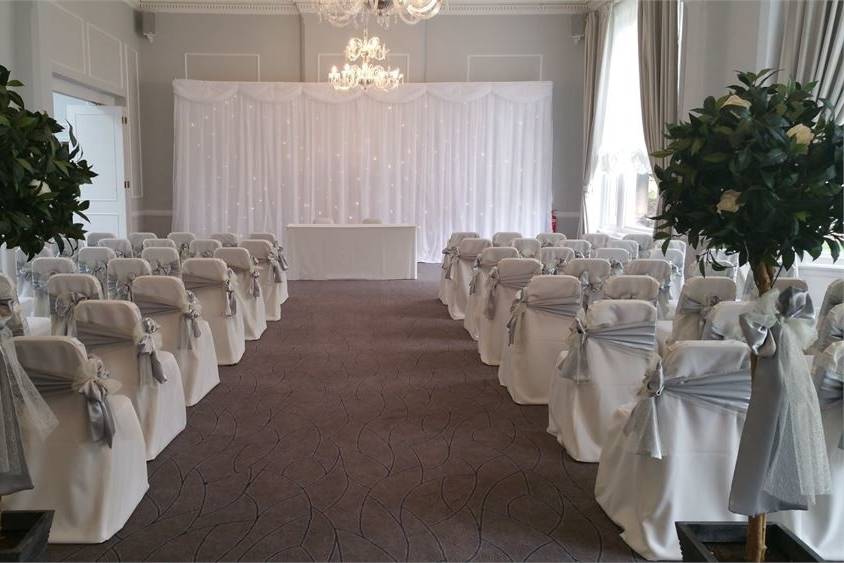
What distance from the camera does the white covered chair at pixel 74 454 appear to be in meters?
2.99

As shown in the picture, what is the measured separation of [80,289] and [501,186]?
903 centimetres

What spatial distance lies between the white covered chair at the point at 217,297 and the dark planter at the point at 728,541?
4.27 m

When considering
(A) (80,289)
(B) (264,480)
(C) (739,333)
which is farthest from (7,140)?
(A) (80,289)

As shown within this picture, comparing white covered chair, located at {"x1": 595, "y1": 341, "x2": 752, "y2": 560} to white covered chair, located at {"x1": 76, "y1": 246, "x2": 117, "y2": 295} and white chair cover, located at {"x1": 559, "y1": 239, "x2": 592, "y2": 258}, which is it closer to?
white chair cover, located at {"x1": 559, "y1": 239, "x2": 592, "y2": 258}

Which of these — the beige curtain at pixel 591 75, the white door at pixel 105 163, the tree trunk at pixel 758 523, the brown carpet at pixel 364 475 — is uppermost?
the beige curtain at pixel 591 75

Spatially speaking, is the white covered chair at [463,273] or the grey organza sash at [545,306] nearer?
the grey organza sash at [545,306]

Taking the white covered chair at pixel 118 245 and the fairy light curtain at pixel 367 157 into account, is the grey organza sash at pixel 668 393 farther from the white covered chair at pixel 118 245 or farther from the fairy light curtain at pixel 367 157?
the fairy light curtain at pixel 367 157

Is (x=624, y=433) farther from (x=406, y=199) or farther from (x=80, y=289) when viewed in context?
(x=406, y=199)

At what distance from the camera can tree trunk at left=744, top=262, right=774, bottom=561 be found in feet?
7.02

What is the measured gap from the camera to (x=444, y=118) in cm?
1249

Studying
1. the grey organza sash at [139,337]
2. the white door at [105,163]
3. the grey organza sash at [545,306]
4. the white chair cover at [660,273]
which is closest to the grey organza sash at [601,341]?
the grey organza sash at [545,306]

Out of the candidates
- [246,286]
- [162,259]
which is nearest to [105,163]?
[162,259]

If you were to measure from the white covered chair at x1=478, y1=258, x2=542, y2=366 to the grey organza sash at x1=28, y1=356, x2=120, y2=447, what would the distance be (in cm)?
342

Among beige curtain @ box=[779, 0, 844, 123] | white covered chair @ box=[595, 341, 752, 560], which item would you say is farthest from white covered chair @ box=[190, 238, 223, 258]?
beige curtain @ box=[779, 0, 844, 123]
